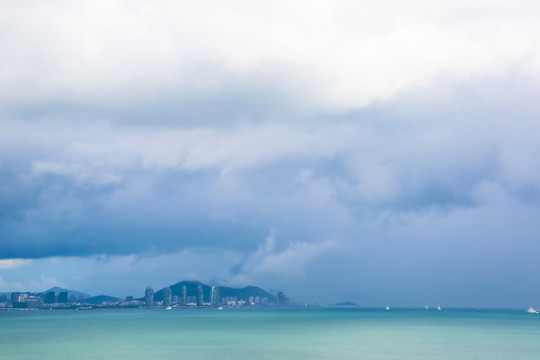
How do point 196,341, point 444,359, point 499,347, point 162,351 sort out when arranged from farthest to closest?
point 196,341
point 499,347
point 162,351
point 444,359

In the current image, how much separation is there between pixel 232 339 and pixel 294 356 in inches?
1434

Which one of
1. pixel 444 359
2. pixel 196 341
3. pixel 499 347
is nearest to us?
pixel 444 359

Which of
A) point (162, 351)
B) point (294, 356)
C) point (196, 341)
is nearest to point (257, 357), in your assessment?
point (294, 356)

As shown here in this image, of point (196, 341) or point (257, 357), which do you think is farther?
point (196, 341)

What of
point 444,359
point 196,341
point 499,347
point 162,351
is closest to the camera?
point 444,359

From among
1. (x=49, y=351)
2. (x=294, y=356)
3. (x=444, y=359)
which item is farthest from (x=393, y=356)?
(x=49, y=351)

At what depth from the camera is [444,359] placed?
8788 cm

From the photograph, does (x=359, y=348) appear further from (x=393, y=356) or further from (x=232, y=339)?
(x=232, y=339)

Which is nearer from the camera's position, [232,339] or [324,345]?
[324,345]

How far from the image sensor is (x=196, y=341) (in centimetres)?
11831

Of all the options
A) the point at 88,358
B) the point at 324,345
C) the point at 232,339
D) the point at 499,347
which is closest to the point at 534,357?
the point at 499,347

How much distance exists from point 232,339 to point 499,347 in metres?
52.1

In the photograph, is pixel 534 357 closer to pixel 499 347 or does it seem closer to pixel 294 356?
pixel 499 347

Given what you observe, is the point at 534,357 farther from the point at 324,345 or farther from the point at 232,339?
the point at 232,339
